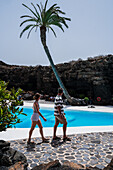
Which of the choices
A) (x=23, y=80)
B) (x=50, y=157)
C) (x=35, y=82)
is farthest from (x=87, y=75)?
(x=50, y=157)

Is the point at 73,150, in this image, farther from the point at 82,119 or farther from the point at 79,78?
the point at 79,78

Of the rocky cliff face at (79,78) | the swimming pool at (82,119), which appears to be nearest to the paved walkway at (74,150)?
the swimming pool at (82,119)

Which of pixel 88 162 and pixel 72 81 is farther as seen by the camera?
pixel 72 81

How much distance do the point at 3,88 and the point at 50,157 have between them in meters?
2.01

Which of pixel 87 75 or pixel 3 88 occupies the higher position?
pixel 87 75

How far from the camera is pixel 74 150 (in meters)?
4.11

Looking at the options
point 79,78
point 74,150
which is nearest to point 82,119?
point 74,150

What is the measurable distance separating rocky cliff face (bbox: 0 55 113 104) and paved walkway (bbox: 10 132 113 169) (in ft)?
43.5

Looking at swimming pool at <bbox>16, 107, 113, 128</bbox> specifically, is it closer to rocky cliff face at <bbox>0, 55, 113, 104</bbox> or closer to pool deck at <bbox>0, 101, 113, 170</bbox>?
pool deck at <bbox>0, 101, 113, 170</bbox>

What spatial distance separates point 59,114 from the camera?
480 centimetres

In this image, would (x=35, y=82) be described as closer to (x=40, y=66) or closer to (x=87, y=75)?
(x=40, y=66)

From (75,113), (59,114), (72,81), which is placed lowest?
(75,113)

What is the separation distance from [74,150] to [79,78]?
1645 cm

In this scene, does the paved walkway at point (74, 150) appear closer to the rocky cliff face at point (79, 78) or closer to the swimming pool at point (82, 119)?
the swimming pool at point (82, 119)
